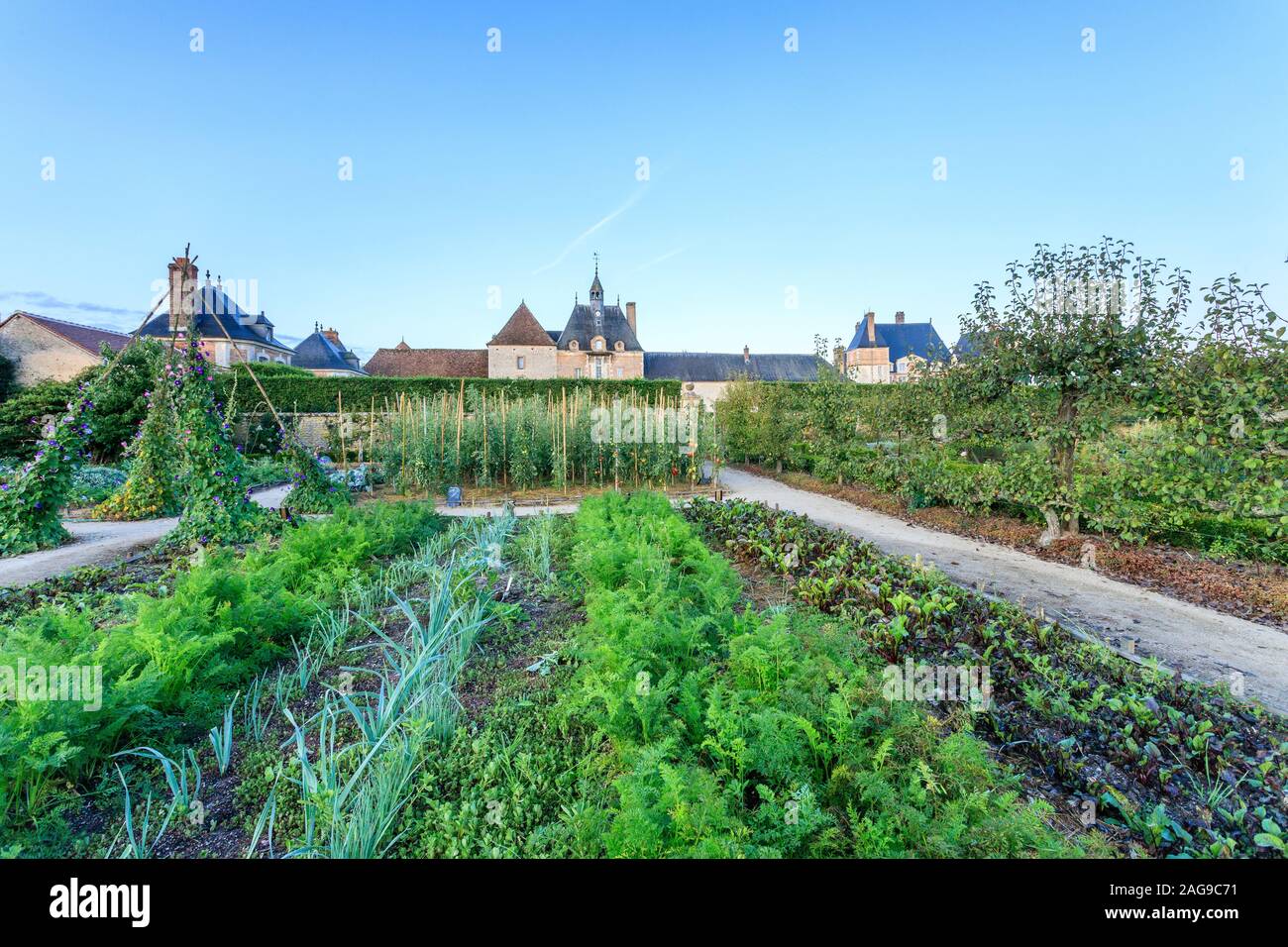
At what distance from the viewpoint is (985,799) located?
171 cm

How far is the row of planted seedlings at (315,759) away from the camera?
5.57ft

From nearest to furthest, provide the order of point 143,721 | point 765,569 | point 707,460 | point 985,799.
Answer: point 985,799
point 143,721
point 765,569
point 707,460

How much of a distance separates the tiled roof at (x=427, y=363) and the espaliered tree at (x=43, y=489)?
33498 mm

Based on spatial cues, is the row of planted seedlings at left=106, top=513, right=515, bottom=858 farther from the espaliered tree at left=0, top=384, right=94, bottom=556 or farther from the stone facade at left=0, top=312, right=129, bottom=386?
the stone facade at left=0, top=312, right=129, bottom=386

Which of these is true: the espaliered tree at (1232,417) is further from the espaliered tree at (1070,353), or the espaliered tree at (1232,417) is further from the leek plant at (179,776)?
the leek plant at (179,776)

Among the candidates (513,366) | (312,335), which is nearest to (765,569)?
(513,366)

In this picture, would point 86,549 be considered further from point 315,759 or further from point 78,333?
point 78,333

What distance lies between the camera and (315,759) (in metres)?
2.16

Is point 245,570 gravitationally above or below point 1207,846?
above

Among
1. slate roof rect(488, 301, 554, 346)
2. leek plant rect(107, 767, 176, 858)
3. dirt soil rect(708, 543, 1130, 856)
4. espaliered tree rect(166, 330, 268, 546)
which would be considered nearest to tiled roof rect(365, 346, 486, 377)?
slate roof rect(488, 301, 554, 346)

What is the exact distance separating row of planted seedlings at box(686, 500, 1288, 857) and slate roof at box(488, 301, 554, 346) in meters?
37.3
